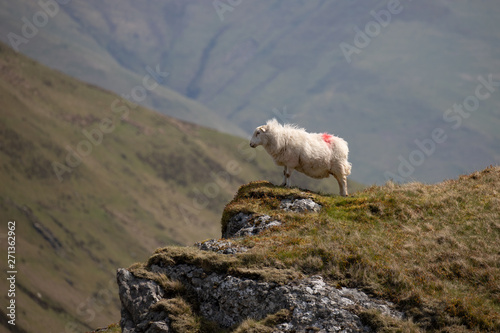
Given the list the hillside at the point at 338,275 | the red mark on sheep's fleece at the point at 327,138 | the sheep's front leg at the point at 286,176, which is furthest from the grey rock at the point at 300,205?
the red mark on sheep's fleece at the point at 327,138

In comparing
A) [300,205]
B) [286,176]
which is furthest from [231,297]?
[286,176]

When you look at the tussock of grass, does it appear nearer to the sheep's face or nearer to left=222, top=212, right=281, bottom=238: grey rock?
left=222, top=212, right=281, bottom=238: grey rock

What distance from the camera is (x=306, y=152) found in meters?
26.9

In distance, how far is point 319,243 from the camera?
1903 cm

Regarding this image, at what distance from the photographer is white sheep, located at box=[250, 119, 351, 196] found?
2703 centimetres

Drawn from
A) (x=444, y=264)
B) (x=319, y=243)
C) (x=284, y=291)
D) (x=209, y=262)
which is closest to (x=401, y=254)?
(x=444, y=264)

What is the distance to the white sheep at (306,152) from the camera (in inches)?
1064

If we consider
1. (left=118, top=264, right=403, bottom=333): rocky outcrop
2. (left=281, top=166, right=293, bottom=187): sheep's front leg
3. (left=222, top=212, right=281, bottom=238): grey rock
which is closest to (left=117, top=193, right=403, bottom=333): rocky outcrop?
(left=118, top=264, right=403, bottom=333): rocky outcrop

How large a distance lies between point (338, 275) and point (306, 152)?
10.3 m

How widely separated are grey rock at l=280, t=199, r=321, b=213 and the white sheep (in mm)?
2862

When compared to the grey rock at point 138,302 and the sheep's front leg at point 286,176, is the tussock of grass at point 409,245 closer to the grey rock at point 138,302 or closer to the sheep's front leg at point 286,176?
the sheep's front leg at point 286,176

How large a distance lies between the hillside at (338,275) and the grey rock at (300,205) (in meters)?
0.80

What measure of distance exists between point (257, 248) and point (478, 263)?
7769 millimetres

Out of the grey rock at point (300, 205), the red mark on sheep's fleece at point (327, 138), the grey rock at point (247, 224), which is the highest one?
the red mark on sheep's fleece at point (327, 138)
